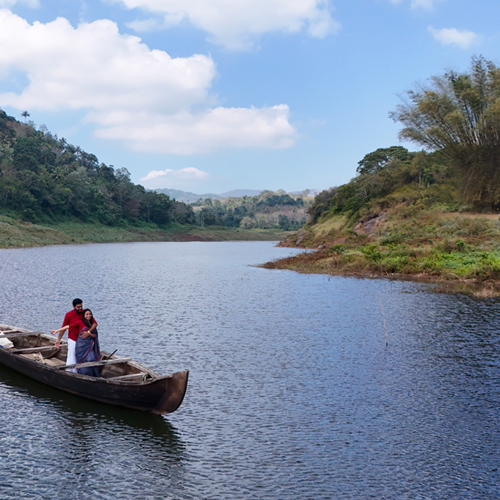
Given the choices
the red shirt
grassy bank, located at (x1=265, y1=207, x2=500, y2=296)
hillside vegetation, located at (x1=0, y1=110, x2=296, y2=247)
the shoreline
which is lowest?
the red shirt

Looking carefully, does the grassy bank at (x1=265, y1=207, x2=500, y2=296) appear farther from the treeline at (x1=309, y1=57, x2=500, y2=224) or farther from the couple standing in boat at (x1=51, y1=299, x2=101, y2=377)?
the couple standing in boat at (x1=51, y1=299, x2=101, y2=377)

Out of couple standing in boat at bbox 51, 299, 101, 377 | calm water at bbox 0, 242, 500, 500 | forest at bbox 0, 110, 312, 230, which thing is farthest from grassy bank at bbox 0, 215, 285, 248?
couple standing in boat at bbox 51, 299, 101, 377

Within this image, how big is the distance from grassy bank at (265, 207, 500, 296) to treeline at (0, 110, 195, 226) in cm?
8310

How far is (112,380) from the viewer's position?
12766 millimetres

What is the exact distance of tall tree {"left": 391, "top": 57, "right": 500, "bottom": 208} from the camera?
52.7 m

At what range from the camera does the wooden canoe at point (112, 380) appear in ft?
39.8

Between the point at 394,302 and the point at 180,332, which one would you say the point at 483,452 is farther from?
the point at 394,302

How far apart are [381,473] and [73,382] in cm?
785

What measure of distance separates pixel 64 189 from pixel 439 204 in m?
94.5

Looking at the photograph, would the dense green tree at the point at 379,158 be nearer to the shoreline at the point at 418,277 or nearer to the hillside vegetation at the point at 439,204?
the hillside vegetation at the point at 439,204

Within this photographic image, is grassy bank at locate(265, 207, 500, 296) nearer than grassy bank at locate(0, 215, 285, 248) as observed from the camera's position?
Yes

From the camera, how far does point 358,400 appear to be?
44.7 ft

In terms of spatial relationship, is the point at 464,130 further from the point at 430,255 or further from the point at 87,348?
the point at 87,348

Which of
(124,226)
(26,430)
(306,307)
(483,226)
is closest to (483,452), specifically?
(26,430)
